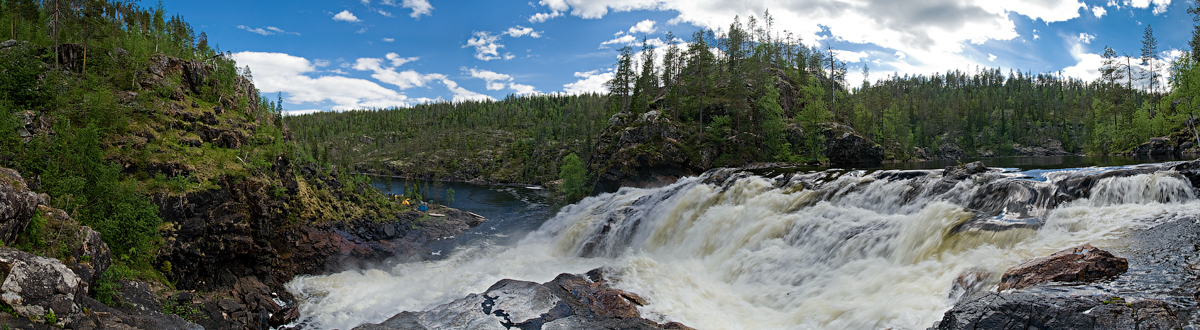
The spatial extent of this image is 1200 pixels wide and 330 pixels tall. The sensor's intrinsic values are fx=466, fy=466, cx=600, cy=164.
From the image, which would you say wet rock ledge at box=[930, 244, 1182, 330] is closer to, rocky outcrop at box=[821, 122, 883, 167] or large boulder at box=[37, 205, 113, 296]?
large boulder at box=[37, 205, 113, 296]

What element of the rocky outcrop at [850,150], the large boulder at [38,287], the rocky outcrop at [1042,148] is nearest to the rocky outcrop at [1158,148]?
the rocky outcrop at [850,150]

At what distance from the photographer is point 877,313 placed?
35.8 feet

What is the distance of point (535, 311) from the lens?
12.9 m

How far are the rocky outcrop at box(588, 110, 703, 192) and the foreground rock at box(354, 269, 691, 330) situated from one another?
35.8 metres

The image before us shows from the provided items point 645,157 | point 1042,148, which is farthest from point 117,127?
point 1042,148

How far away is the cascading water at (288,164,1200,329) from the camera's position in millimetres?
12242

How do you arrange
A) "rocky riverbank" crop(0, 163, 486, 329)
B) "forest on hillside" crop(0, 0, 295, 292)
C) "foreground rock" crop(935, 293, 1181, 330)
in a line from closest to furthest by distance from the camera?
1. "foreground rock" crop(935, 293, 1181, 330)
2. "rocky riverbank" crop(0, 163, 486, 329)
3. "forest on hillside" crop(0, 0, 295, 292)

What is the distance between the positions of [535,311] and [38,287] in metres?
9.64

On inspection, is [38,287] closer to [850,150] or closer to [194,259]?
[194,259]

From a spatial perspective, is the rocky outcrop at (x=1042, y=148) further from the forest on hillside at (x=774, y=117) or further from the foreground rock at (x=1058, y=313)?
the foreground rock at (x=1058, y=313)

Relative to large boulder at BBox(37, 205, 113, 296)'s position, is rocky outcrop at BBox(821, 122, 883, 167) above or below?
above

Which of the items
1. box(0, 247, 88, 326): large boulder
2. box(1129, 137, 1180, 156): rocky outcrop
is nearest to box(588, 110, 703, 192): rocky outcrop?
box(1129, 137, 1180, 156): rocky outcrop

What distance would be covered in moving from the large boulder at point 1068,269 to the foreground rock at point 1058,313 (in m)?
1.35

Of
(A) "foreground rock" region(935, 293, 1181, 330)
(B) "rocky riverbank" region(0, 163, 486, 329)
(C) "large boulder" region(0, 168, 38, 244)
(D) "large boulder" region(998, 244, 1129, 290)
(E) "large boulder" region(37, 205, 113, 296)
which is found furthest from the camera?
(E) "large boulder" region(37, 205, 113, 296)
